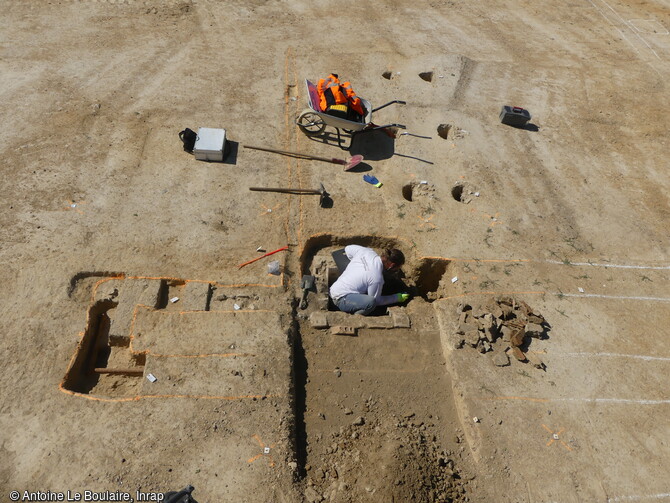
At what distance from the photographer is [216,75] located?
35.1ft

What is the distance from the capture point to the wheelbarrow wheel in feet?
31.1

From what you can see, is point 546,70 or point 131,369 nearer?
point 131,369

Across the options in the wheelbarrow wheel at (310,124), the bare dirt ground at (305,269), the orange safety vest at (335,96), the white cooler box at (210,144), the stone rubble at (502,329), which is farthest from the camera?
the wheelbarrow wheel at (310,124)

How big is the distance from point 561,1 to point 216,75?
13361mm

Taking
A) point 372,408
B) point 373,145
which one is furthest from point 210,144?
point 372,408

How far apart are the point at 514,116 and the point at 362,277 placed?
6444mm

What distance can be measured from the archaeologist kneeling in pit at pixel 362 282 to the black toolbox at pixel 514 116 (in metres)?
5.67

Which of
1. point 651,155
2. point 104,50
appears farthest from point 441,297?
point 104,50

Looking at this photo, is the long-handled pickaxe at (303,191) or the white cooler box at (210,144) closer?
the long-handled pickaxe at (303,191)

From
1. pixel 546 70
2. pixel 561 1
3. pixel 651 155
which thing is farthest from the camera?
pixel 561 1

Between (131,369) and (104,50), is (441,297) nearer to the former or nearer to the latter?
(131,369)

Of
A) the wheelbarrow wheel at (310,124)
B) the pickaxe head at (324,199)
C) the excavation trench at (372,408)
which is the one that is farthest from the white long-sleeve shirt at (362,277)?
the wheelbarrow wheel at (310,124)

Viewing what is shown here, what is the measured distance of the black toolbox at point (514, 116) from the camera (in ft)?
33.3

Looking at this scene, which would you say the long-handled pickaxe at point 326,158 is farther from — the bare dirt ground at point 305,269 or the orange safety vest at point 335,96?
the orange safety vest at point 335,96
